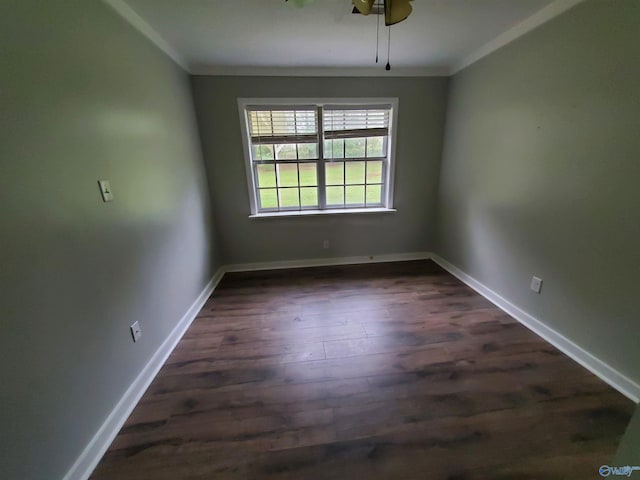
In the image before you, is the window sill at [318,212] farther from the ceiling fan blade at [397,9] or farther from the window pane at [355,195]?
the ceiling fan blade at [397,9]

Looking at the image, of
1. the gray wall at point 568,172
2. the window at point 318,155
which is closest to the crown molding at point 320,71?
the window at point 318,155

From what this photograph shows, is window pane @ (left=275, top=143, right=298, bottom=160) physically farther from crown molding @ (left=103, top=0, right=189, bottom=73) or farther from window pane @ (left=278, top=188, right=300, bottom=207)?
crown molding @ (left=103, top=0, right=189, bottom=73)

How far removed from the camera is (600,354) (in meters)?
1.54

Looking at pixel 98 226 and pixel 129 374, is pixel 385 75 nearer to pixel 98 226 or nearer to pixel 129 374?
pixel 98 226

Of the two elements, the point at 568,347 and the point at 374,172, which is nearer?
the point at 568,347

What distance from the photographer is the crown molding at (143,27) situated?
148 centimetres

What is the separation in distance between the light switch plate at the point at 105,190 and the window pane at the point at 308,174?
202 cm

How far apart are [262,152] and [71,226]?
2136 mm

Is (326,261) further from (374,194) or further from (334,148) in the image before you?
(334,148)

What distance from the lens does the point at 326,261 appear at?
3350mm

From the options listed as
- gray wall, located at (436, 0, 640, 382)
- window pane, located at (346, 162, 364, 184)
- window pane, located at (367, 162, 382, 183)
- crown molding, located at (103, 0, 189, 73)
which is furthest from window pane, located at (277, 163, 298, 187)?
gray wall, located at (436, 0, 640, 382)

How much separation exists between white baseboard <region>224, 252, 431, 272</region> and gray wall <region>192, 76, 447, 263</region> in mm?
63

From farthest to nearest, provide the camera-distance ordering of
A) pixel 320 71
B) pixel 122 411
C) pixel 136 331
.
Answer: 1. pixel 320 71
2. pixel 136 331
3. pixel 122 411

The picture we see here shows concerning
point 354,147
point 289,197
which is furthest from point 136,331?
point 354,147
